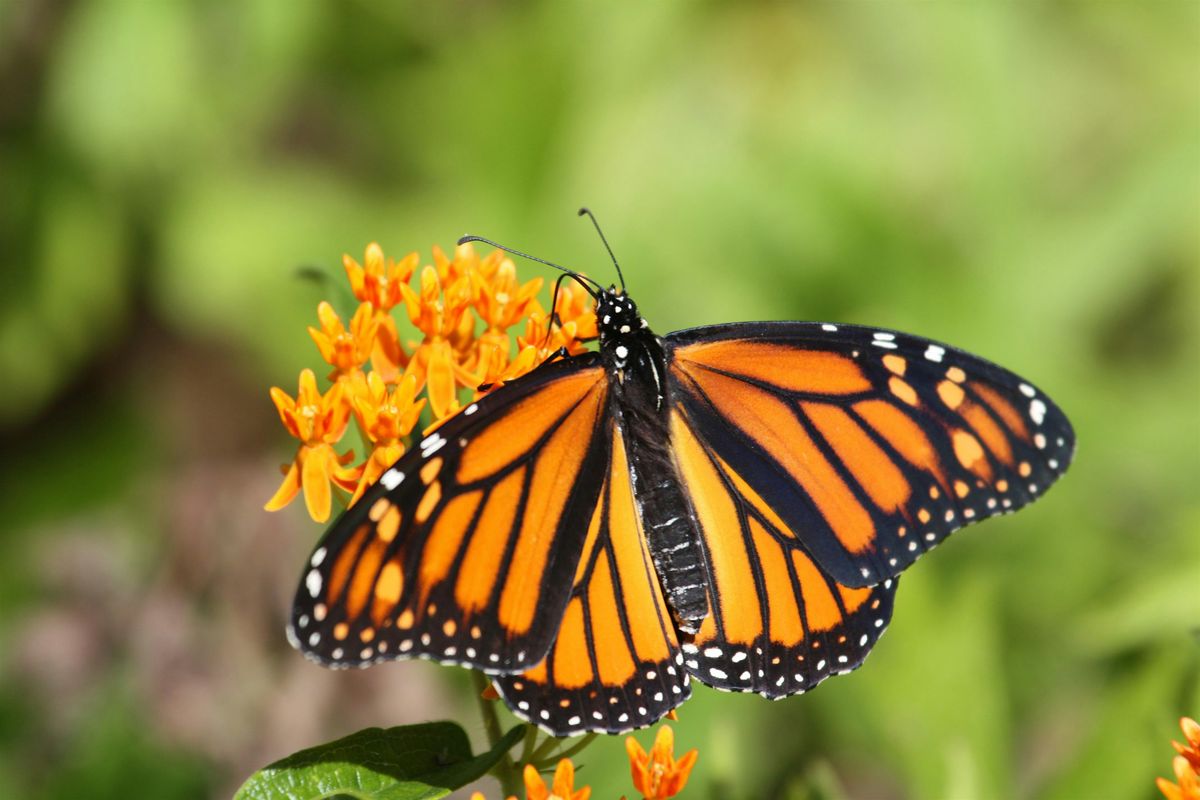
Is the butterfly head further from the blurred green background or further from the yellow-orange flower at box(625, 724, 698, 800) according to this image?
the blurred green background

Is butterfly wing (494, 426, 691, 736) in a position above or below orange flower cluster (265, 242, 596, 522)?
below

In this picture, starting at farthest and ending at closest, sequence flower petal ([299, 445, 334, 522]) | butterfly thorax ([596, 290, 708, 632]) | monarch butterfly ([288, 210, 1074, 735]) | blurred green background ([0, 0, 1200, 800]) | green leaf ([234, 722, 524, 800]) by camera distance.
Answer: blurred green background ([0, 0, 1200, 800]) < butterfly thorax ([596, 290, 708, 632]) < flower petal ([299, 445, 334, 522]) < monarch butterfly ([288, 210, 1074, 735]) < green leaf ([234, 722, 524, 800])

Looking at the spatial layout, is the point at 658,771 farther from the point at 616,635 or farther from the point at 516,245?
the point at 516,245

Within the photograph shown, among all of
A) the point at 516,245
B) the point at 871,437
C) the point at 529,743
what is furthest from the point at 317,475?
the point at 516,245

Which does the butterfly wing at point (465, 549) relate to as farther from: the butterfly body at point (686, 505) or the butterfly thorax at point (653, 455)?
the butterfly thorax at point (653, 455)

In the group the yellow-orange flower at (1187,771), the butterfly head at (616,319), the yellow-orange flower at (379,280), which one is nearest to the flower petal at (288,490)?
the yellow-orange flower at (379,280)

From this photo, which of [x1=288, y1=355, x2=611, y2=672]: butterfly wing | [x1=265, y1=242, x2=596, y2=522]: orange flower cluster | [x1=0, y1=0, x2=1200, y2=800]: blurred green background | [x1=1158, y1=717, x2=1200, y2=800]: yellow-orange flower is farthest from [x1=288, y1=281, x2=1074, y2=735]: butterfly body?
[x1=0, y1=0, x2=1200, y2=800]: blurred green background

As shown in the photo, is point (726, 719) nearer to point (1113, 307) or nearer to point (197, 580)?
point (197, 580)

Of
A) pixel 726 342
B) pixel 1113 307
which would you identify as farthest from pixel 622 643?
pixel 1113 307

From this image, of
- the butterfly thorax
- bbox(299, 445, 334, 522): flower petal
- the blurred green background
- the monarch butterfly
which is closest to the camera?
the monarch butterfly
